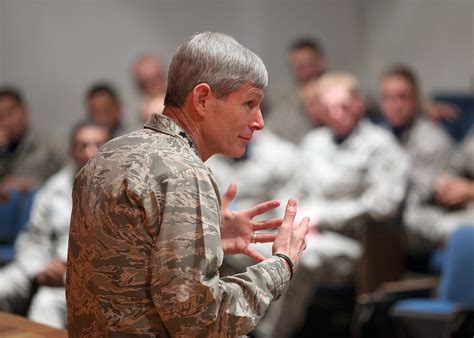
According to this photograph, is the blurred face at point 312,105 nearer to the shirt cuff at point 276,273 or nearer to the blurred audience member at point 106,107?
the blurred audience member at point 106,107

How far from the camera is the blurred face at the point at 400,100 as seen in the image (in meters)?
4.81

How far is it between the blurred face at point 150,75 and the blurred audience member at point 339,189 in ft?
4.10

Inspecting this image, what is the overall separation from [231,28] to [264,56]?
29 cm

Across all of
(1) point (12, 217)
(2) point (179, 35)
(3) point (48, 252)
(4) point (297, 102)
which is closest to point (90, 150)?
(3) point (48, 252)

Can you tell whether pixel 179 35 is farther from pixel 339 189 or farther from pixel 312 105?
pixel 339 189

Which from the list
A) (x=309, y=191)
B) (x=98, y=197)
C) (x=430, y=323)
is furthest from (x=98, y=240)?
(x=309, y=191)

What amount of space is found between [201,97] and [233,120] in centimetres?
8

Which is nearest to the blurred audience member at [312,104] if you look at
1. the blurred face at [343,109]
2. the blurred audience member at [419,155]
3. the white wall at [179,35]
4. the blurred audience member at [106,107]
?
the blurred audience member at [419,155]

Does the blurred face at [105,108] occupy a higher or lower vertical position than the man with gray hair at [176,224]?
lower

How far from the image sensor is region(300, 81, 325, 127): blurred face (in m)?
5.16

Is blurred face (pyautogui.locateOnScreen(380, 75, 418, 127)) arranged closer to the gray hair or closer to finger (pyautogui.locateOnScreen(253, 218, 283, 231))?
finger (pyautogui.locateOnScreen(253, 218, 283, 231))

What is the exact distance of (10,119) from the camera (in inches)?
215

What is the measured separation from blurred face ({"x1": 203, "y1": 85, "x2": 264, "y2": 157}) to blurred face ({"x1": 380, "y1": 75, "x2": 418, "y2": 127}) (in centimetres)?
307

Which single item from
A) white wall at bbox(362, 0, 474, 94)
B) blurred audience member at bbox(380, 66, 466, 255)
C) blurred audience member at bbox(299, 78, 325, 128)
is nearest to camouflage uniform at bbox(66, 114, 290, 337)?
blurred audience member at bbox(380, 66, 466, 255)
